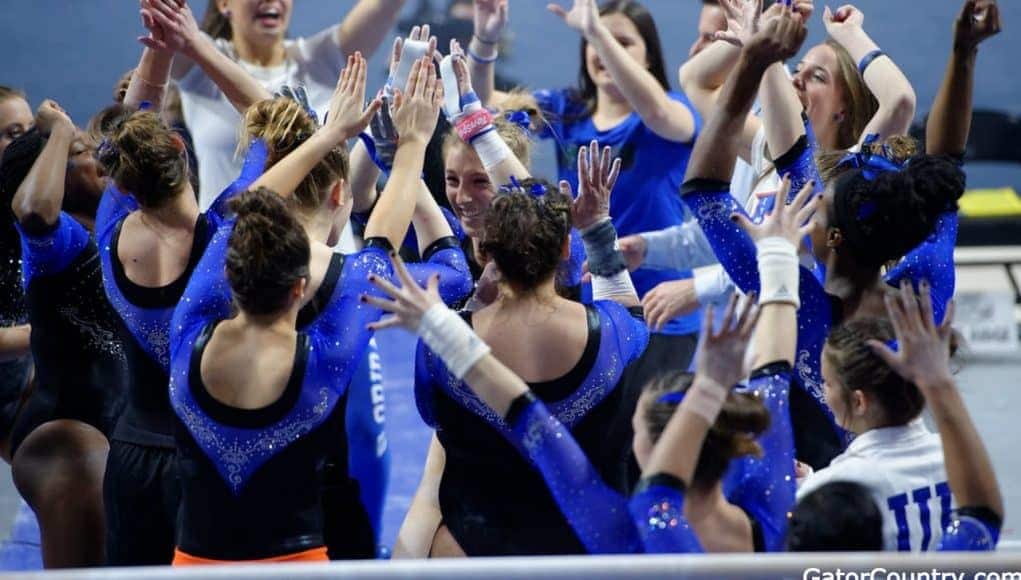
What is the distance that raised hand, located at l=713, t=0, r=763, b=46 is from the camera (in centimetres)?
277

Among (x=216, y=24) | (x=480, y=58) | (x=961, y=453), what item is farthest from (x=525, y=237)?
(x=216, y=24)

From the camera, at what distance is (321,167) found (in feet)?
8.39

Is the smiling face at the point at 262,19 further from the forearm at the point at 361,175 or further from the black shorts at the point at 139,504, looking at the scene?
the black shorts at the point at 139,504

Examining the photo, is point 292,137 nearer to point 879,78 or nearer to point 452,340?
point 452,340

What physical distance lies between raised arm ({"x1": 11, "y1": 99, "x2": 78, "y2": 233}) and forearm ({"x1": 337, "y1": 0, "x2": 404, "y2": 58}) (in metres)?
1.31

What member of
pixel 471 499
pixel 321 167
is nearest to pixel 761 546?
pixel 471 499

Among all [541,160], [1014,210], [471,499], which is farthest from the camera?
[541,160]

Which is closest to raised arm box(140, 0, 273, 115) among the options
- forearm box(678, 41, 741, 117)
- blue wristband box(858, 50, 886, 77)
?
forearm box(678, 41, 741, 117)

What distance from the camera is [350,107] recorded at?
2.57 metres

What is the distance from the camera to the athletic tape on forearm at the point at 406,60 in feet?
9.71

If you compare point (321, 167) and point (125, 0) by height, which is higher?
point (125, 0)

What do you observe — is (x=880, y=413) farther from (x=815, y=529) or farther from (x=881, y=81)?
(x=881, y=81)

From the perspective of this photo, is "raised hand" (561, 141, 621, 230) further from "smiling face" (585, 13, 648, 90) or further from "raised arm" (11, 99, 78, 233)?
"smiling face" (585, 13, 648, 90)

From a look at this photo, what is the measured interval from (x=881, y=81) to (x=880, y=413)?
1294mm
